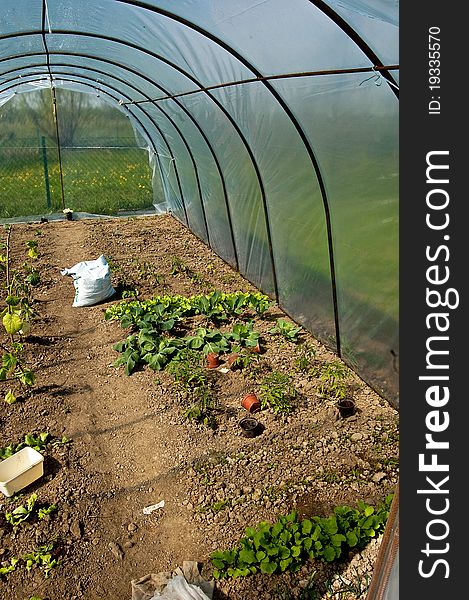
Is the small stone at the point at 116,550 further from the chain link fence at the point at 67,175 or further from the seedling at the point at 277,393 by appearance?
the chain link fence at the point at 67,175

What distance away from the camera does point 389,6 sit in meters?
3.11

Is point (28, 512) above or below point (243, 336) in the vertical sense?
below

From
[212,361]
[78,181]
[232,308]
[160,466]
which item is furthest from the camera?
[78,181]

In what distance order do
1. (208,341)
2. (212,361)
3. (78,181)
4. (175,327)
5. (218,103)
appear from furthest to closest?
(78,181), (218,103), (175,327), (208,341), (212,361)

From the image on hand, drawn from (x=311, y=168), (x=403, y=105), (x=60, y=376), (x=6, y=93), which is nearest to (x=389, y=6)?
(x=403, y=105)

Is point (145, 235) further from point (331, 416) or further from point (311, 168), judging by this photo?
point (331, 416)

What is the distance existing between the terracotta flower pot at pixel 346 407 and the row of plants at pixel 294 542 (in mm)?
1342

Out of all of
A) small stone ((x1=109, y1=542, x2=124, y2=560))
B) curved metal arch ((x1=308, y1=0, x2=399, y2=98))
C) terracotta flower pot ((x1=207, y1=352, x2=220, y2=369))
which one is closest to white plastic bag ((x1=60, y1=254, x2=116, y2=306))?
terracotta flower pot ((x1=207, y1=352, x2=220, y2=369))

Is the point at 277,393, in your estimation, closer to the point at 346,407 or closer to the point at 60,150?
the point at 346,407

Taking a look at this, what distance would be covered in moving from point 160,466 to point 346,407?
177 cm

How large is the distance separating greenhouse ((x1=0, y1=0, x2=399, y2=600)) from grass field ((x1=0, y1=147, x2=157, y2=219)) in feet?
12.4

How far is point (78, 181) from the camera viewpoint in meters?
14.2

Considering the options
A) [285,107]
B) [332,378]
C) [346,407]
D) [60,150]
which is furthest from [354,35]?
[60,150]

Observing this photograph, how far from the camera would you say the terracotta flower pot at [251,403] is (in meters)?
5.25
